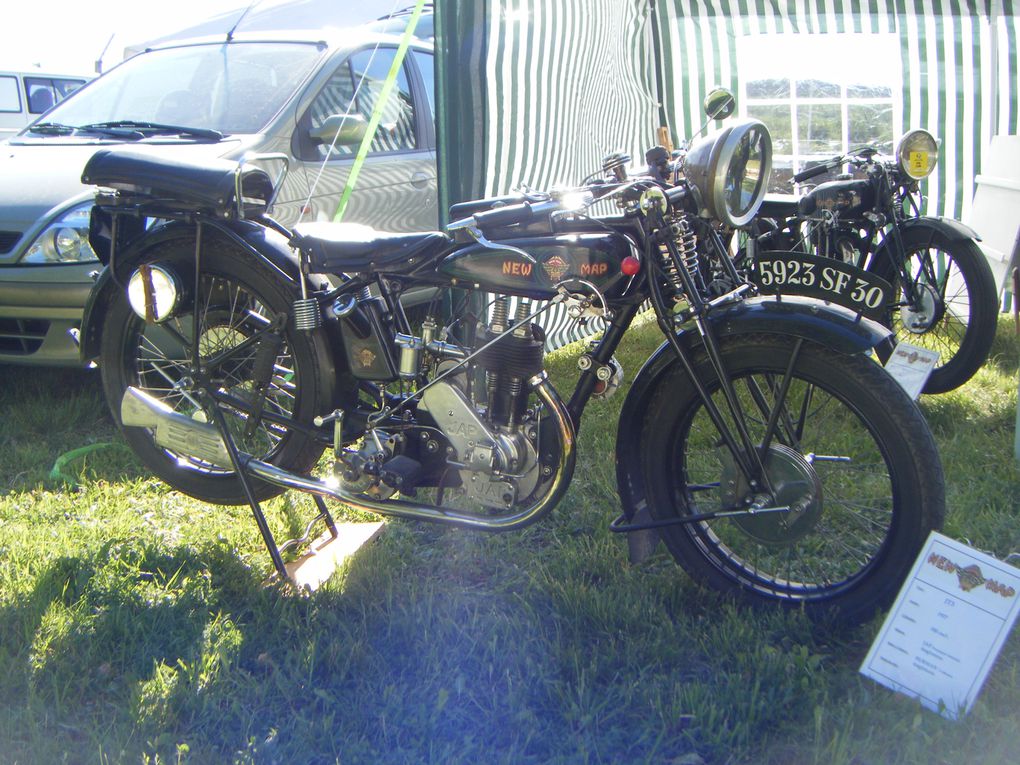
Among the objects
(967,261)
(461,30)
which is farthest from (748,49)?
(461,30)

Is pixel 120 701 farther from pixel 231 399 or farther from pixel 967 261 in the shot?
pixel 967 261

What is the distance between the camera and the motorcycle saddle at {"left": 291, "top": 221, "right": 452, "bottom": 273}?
8.14 feet

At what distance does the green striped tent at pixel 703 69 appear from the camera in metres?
4.68

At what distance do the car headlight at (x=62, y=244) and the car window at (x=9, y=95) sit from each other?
983 centimetres

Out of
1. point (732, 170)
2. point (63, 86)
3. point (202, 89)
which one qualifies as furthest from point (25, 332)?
point (63, 86)

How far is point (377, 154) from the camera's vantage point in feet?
15.9

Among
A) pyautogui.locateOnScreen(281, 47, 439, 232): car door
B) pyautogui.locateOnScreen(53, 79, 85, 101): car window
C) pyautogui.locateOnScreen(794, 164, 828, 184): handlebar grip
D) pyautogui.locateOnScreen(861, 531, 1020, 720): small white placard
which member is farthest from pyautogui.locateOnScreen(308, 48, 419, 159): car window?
pyautogui.locateOnScreen(53, 79, 85, 101): car window

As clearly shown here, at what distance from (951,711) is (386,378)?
1.64m

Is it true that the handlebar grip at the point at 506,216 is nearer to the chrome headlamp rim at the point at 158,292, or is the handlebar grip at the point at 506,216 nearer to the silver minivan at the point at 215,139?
the chrome headlamp rim at the point at 158,292

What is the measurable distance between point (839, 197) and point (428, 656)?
3.06 m

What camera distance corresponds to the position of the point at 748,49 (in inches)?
255

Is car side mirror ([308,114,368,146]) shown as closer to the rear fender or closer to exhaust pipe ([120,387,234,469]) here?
exhaust pipe ([120,387,234,469])

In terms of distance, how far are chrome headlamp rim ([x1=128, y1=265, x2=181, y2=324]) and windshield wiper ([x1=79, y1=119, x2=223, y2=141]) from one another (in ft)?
5.50

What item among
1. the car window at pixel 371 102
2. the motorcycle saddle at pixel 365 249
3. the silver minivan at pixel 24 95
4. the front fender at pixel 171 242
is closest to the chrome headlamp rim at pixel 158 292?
the front fender at pixel 171 242
